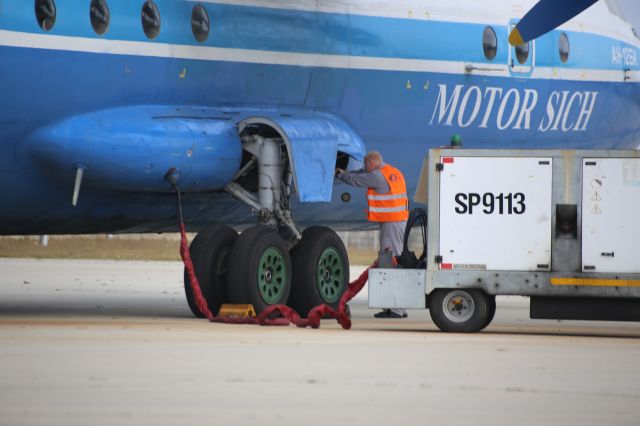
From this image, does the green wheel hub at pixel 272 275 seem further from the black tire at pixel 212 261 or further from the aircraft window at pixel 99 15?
the aircraft window at pixel 99 15

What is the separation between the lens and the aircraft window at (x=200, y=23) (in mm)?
19422

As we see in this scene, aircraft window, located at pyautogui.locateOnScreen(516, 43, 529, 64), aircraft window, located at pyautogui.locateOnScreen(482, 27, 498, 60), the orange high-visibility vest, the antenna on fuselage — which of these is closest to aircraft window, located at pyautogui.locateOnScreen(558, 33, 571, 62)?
aircraft window, located at pyautogui.locateOnScreen(516, 43, 529, 64)

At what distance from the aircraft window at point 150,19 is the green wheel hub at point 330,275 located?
3531 mm

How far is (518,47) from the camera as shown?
77.6ft

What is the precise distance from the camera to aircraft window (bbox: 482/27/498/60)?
23188 mm

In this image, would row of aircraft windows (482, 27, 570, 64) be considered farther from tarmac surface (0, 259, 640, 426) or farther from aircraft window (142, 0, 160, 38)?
aircraft window (142, 0, 160, 38)

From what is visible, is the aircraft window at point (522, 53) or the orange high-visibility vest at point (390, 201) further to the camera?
the aircraft window at point (522, 53)

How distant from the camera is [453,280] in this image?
56.4 feet

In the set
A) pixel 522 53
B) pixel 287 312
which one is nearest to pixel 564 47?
pixel 522 53

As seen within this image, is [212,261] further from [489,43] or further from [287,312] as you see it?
[489,43]

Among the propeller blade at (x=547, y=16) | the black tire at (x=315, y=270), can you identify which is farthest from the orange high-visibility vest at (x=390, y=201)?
the propeller blade at (x=547, y=16)

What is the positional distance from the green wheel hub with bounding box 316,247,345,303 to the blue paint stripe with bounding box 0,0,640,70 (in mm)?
2746

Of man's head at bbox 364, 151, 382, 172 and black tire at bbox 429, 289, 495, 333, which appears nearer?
black tire at bbox 429, 289, 495, 333

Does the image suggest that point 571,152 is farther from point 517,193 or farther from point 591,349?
point 591,349
